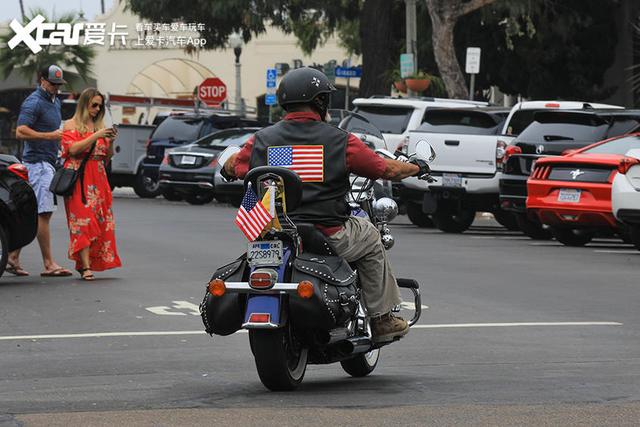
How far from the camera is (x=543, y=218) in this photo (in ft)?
65.5

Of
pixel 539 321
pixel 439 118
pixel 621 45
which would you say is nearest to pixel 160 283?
pixel 539 321

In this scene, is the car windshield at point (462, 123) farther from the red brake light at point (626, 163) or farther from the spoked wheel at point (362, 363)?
the spoked wheel at point (362, 363)

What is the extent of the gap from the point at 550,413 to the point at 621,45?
1323 inches

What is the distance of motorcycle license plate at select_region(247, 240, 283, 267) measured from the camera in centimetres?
808

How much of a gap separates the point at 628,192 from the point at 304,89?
34.5ft

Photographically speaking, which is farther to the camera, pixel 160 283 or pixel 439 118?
pixel 439 118

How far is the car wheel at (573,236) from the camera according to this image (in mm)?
20672

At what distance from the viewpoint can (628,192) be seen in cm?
1845

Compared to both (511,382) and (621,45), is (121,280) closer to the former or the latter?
(511,382)

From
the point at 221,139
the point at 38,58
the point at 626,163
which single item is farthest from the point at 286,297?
the point at 38,58

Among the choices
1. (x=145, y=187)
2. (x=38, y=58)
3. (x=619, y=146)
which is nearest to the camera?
(x=619, y=146)

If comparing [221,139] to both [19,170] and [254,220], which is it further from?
[254,220]

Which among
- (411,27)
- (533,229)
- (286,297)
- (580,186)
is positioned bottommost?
(533,229)

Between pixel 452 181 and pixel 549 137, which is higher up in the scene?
pixel 549 137
